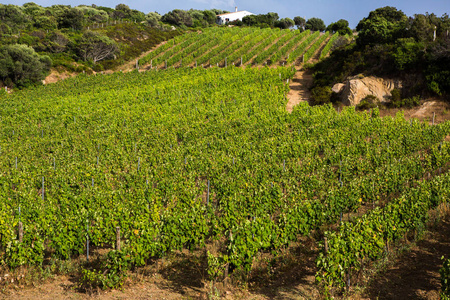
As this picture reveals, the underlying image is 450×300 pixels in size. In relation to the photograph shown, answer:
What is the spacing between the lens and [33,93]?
4259 centimetres

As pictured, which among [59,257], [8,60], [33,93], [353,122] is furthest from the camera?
[8,60]

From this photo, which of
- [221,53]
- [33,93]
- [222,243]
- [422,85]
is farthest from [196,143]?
[221,53]

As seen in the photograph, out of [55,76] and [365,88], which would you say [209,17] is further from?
[365,88]

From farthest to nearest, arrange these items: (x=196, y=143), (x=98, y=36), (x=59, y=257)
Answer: (x=98, y=36), (x=196, y=143), (x=59, y=257)

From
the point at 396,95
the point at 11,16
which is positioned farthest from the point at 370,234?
the point at 11,16

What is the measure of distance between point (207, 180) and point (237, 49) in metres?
49.0

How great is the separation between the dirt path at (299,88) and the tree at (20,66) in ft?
94.1

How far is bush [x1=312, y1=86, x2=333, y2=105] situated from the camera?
3819cm

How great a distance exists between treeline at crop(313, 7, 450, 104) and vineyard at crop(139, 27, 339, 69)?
11.8 m

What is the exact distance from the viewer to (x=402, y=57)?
3709cm

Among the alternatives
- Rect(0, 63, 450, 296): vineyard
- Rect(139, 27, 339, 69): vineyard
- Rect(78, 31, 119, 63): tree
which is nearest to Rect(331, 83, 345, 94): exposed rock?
Rect(0, 63, 450, 296): vineyard

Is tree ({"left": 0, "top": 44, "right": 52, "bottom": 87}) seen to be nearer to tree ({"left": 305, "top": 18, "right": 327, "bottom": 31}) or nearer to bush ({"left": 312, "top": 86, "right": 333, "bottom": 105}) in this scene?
bush ({"left": 312, "top": 86, "right": 333, "bottom": 105})

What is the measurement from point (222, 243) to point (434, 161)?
12.0 m

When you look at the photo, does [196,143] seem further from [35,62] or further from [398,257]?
[35,62]
